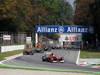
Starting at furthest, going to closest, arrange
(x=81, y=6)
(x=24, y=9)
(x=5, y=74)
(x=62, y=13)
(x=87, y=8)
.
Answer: (x=62, y=13)
(x=24, y=9)
(x=81, y=6)
(x=87, y=8)
(x=5, y=74)

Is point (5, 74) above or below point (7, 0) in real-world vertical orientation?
below

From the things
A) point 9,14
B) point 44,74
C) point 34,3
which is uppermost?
point 34,3

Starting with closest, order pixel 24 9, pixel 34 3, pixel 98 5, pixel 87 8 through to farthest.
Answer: pixel 98 5 → pixel 87 8 → pixel 24 9 → pixel 34 3

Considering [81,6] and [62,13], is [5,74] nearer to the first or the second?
[81,6]

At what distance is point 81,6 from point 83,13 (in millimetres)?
2444

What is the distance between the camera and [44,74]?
21969 millimetres

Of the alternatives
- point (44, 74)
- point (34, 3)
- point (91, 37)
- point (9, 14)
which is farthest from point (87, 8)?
point (44, 74)

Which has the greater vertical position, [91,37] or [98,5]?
[98,5]

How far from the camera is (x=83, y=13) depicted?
84.9 meters

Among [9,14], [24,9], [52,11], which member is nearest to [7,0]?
[9,14]

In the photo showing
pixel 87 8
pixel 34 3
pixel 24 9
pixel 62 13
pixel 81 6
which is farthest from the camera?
pixel 62 13

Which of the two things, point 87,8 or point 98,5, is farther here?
point 87,8

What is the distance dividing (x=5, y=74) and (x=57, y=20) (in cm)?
12504

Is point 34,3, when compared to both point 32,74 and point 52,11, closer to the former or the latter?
point 52,11
